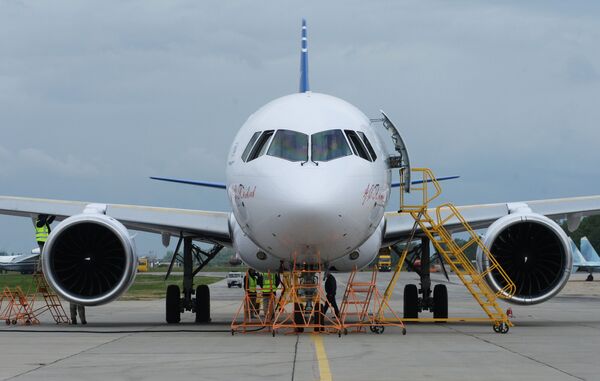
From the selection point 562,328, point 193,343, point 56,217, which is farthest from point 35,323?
point 562,328

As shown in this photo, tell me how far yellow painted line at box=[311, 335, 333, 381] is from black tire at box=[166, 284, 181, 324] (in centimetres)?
605

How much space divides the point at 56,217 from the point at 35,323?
100 inches

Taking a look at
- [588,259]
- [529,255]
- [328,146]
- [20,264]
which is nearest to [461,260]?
[529,255]

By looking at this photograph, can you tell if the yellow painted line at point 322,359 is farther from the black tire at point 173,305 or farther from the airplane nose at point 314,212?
the black tire at point 173,305

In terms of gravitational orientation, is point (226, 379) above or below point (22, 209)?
below

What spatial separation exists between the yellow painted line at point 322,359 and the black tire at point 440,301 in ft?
19.6

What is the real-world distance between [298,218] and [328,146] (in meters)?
1.55

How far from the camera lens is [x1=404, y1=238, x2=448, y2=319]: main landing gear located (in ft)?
72.3

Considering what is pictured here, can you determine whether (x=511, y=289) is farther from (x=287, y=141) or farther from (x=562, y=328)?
(x=287, y=141)

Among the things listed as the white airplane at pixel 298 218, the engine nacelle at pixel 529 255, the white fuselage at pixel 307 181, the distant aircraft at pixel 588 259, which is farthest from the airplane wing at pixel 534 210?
the distant aircraft at pixel 588 259

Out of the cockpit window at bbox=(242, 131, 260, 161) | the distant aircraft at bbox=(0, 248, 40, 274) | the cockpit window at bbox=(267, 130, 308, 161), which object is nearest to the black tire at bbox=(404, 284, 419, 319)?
the cockpit window at bbox=(242, 131, 260, 161)

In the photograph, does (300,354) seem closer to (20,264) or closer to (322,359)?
(322,359)

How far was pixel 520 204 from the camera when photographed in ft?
68.1

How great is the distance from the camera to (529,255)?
19.6 meters
